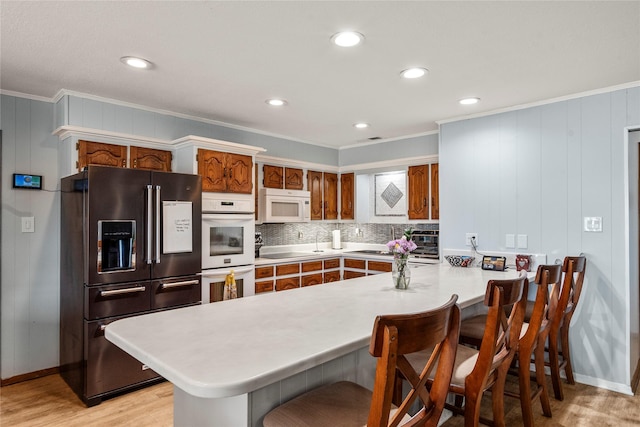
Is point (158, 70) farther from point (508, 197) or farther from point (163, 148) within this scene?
point (508, 197)

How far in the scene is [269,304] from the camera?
1870mm

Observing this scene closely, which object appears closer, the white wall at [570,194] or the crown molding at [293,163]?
the white wall at [570,194]

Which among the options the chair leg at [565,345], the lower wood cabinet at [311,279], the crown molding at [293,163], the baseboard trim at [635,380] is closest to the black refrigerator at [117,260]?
the crown molding at [293,163]

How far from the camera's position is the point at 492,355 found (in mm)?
1523

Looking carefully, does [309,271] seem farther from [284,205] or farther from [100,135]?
[100,135]

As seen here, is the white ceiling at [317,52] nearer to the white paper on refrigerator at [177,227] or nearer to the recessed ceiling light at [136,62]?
the recessed ceiling light at [136,62]

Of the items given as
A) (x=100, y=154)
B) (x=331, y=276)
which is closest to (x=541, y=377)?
(x=331, y=276)

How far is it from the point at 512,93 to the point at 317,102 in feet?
5.30

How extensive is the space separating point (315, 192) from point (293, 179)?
0.45 m

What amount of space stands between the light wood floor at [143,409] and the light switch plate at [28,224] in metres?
1.24

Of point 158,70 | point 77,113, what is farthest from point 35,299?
point 158,70

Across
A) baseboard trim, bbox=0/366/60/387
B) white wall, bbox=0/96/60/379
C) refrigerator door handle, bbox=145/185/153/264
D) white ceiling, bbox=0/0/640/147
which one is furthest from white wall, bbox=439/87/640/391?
baseboard trim, bbox=0/366/60/387

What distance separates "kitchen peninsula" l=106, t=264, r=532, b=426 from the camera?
3.48 feet

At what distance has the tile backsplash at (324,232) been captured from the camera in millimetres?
4949
